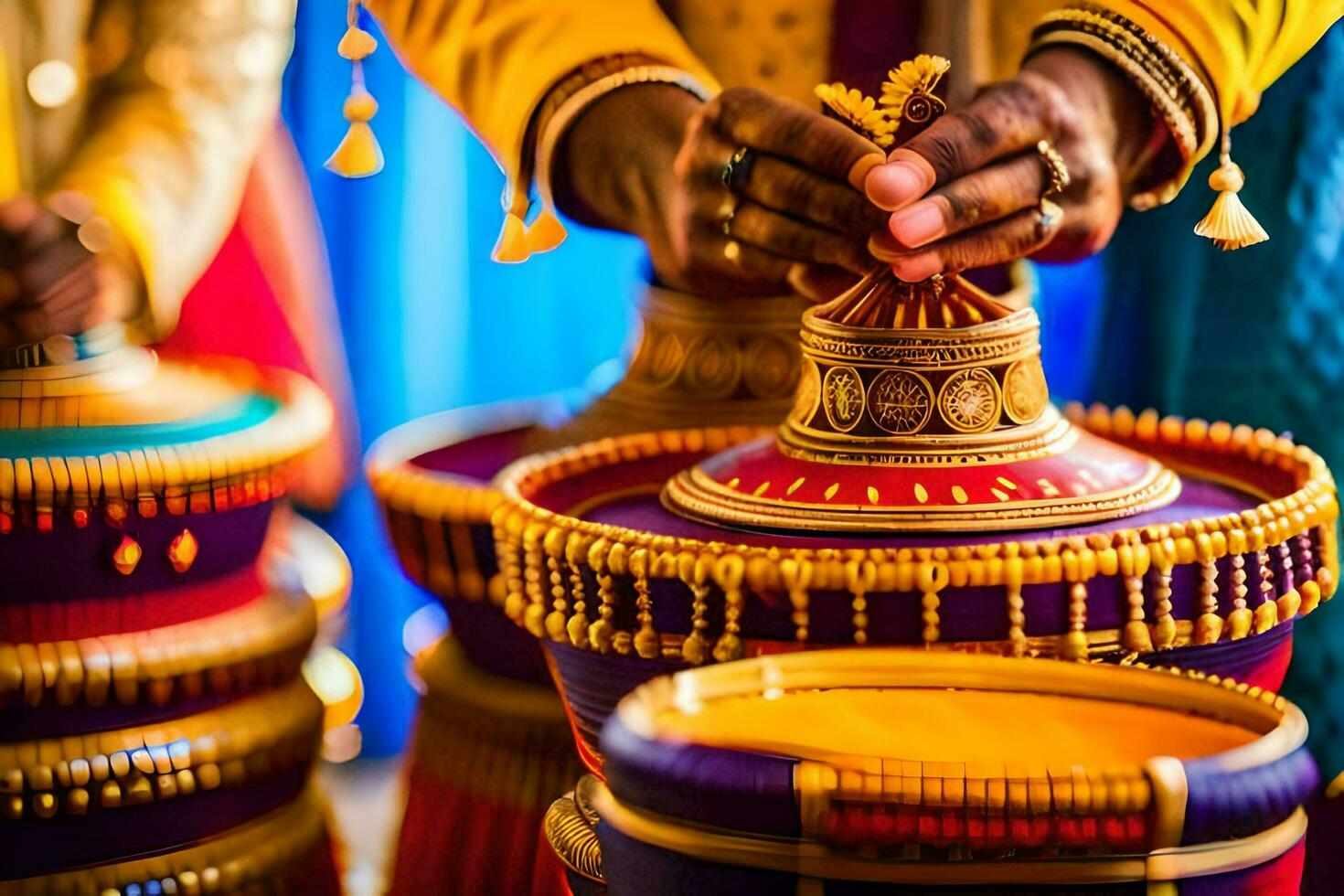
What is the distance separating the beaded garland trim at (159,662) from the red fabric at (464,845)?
0.15 m

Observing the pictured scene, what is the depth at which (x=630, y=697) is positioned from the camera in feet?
2.28

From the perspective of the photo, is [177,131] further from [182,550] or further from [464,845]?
[464,845]

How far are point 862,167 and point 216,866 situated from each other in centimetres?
56

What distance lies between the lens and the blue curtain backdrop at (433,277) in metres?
1.88

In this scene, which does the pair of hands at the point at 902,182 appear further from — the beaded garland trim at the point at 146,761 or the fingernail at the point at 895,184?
the beaded garland trim at the point at 146,761

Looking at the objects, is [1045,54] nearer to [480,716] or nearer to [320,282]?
[480,716]

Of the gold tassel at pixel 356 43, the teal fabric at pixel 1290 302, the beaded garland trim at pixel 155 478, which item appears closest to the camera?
the beaded garland trim at pixel 155 478

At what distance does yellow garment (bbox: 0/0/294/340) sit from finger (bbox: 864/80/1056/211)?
1.68ft

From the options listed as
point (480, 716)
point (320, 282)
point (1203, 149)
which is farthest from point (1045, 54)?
point (320, 282)

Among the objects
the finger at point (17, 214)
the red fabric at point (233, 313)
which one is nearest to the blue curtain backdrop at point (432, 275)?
the red fabric at point (233, 313)

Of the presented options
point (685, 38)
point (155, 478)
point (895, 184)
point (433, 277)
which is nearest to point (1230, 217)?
point (895, 184)

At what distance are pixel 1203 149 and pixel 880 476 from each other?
281 millimetres

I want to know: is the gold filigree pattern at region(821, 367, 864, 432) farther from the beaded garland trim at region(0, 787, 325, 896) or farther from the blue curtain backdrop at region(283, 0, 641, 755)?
the blue curtain backdrop at region(283, 0, 641, 755)

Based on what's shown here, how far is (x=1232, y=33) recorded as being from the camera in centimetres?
94
